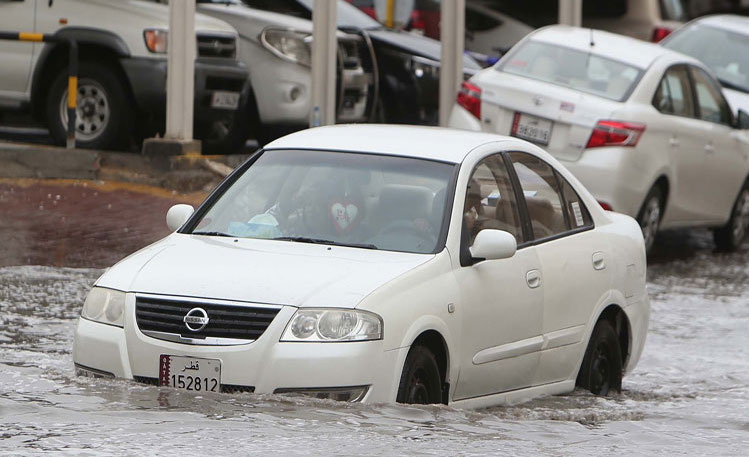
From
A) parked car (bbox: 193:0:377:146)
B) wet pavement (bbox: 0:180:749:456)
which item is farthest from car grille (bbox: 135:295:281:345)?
parked car (bbox: 193:0:377:146)

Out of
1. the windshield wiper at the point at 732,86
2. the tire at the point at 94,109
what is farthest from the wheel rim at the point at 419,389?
the windshield wiper at the point at 732,86

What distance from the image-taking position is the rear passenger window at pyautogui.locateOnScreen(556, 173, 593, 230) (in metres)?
8.42

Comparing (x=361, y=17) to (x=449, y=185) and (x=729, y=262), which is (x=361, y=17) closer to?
(x=729, y=262)

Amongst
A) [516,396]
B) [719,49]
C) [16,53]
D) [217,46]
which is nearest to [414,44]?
[719,49]

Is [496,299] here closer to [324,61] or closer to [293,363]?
[293,363]

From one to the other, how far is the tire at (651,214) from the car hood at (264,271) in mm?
6783

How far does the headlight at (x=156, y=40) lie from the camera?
47.3ft

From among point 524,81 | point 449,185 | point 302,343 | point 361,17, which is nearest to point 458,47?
point 361,17

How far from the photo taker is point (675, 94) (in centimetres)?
1420

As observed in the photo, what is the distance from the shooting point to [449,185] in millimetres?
7531

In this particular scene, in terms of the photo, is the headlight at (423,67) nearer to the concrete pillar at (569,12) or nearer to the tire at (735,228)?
the concrete pillar at (569,12)

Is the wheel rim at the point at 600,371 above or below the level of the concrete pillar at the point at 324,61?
below

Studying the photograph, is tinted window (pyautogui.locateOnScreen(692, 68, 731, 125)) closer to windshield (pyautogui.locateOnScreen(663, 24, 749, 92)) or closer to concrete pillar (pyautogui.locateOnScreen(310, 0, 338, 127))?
windshield (pyautogui.locateOnScreen(663, 24, 749, 92))

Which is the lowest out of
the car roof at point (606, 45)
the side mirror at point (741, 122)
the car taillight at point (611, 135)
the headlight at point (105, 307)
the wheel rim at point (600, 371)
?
the wheel rim at point (600, 371)
